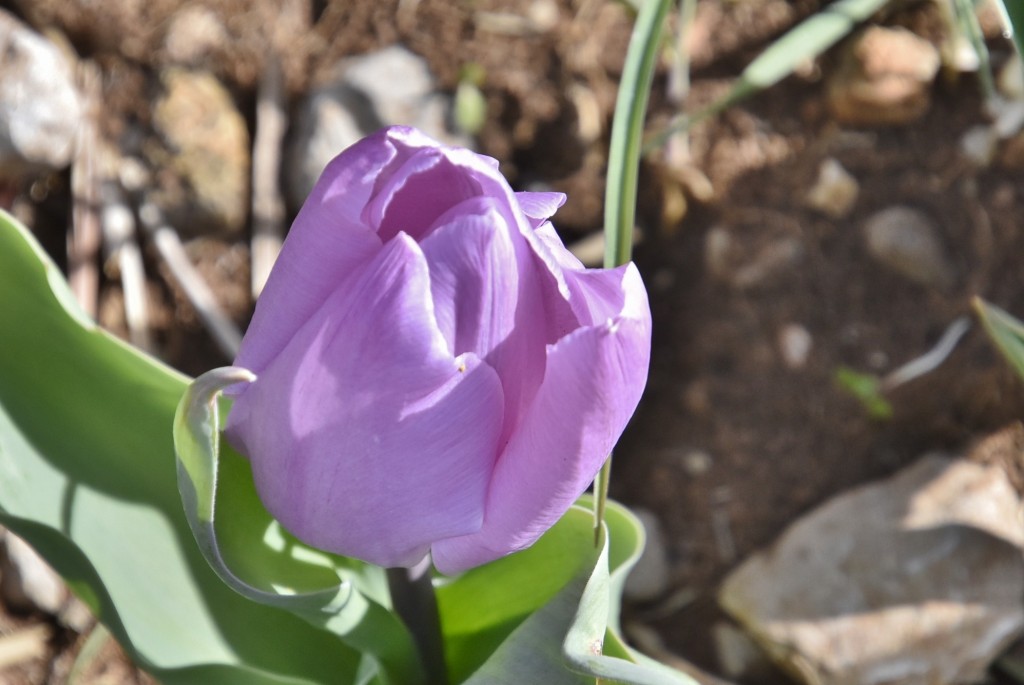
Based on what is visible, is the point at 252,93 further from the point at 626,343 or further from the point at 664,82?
the point at 626,343

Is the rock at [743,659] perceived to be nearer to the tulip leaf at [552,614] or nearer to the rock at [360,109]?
the tulip leaf at [552,614]

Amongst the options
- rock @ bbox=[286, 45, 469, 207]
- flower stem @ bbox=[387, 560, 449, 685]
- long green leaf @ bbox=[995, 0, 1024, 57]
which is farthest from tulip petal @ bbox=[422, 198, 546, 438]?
rock @ bbox=[286, 45, 469, 207]

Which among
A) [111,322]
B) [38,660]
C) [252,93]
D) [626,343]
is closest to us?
[626,343]

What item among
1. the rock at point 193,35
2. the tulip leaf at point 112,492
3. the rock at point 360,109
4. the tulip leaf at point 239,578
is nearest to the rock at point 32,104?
the rock at point 193,35

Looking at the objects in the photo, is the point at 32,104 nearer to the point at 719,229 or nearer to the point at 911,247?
the point at 719,229

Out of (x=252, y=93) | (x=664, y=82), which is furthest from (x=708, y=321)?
(x=252, y=93)

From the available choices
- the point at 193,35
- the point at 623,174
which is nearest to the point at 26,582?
the point at 193,35
